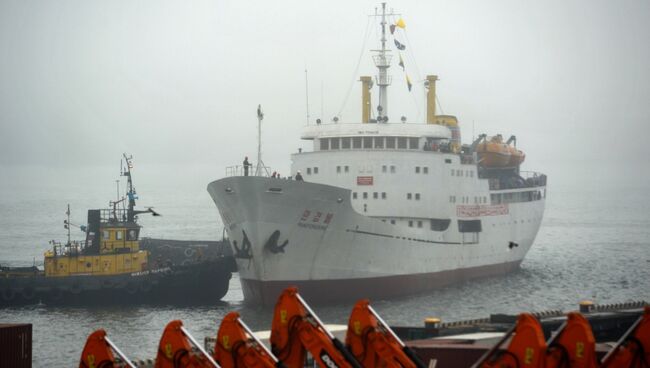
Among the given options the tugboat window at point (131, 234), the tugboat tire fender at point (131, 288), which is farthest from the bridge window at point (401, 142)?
the tugboat tire fender at point (131, 288)

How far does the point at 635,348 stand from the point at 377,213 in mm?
23785

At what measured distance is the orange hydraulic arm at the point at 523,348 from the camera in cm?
1570

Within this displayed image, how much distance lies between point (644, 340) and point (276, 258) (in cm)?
1996

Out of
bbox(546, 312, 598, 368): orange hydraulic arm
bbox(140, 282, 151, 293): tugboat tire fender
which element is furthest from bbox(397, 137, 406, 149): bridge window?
bbox(546, 312, 598, 368): orange hydraulic arm

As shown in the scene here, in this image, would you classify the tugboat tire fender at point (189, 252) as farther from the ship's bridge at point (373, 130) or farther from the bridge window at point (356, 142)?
the bridge window at point (356, 142)

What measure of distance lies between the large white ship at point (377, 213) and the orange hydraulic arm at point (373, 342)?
16.9 m

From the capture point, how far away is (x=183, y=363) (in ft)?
55.5

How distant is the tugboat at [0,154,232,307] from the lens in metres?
38.3

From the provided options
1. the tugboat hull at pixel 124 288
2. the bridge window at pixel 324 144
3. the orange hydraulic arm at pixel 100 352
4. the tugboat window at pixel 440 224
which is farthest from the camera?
the tugboat window at pixel 440 224

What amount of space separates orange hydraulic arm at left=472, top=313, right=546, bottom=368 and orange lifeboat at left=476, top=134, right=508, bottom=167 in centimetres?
3349

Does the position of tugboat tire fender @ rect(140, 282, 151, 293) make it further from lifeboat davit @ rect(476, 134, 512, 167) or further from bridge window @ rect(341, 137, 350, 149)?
lifeboat davit @ rect(476, 134, 512, 167)

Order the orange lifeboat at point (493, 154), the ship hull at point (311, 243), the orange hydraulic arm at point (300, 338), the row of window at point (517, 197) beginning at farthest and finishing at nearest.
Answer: the orange lifeboat at point (493, 154), the row of window at point (517, 197), the ship hull at point (311, 243), the orange hydraulic arm at point (300, 338)

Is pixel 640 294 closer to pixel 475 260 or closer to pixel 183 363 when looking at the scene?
pixel 475 260

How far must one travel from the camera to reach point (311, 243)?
35344mm
